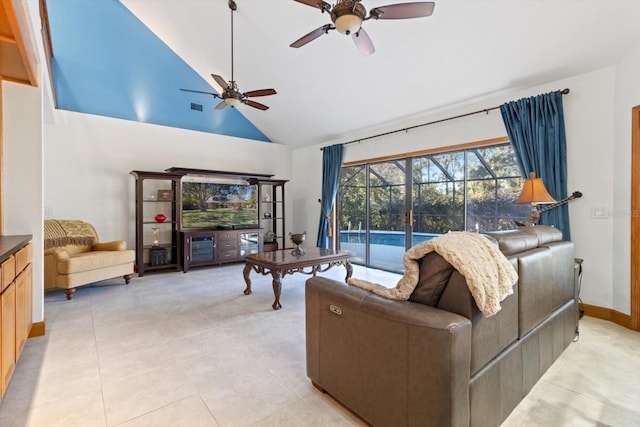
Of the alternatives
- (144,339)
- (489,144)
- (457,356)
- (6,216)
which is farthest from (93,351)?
(489,144)

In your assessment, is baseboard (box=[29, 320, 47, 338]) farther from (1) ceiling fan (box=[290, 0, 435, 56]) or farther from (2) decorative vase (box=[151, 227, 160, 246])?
(1) ceiling fan (box=[290, 0, 435, 56])

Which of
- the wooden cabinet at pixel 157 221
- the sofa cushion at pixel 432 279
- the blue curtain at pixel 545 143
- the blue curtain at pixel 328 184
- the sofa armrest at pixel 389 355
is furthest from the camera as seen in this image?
the blue curtain at pixel 328 184

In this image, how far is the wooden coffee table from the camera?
133 inches

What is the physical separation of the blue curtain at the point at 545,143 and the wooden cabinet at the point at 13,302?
15.2ft

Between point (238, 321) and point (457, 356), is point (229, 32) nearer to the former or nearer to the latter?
point (238, 321)

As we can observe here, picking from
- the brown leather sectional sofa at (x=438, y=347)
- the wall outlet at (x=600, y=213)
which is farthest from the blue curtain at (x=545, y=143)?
the brown leather sectional sofa at (x=438, y=347)

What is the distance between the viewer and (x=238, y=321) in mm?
3020

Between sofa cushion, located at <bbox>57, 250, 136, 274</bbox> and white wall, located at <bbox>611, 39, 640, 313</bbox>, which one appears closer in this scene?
white wall, located at <bbox>611, 39, 640, 313</bbox>

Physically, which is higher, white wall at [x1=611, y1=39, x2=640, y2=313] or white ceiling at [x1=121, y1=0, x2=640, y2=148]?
white ceiling at [x1=121, y1=0, x2=640, y2=148]

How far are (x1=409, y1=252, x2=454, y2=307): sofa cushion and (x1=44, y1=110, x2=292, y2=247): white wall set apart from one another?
17.6 ft

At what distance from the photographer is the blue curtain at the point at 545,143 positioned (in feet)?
10.8

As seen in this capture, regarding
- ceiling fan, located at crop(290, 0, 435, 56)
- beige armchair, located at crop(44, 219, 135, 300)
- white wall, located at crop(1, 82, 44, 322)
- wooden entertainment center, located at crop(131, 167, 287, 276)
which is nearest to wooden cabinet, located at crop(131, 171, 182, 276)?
wooden entertainment center, located at crop(131, 167, 287, 276)

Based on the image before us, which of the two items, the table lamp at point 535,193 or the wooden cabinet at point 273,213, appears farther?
the wooden cabinet at point 273,213

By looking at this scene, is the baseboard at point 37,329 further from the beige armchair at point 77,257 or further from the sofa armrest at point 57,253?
the sofa armrest at point 57,253
